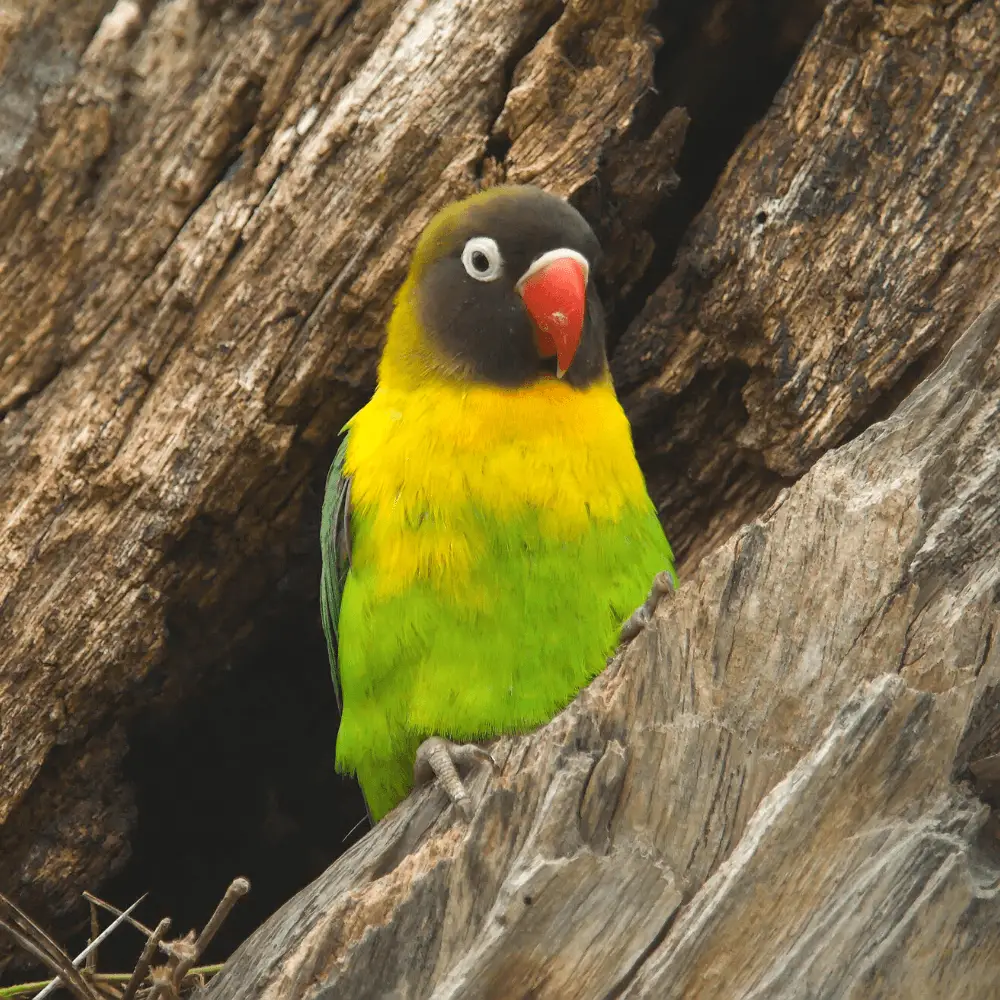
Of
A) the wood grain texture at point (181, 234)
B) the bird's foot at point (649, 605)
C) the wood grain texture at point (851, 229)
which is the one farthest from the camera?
the wood grain texture at point (181, 234)

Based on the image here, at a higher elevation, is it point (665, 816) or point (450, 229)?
point (450, 229)

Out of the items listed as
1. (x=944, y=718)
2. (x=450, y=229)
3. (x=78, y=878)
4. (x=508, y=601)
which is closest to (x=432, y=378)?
(x=450, y=229)

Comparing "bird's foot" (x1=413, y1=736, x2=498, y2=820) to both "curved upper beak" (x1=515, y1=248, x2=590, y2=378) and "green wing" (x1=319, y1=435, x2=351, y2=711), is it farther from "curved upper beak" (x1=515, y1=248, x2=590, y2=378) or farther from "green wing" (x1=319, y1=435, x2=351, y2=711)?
"curved upper beak" (x1=515, y1=248, x2=590, y2=378)

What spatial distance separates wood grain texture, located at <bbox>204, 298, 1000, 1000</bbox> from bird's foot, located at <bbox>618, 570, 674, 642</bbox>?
39 cm

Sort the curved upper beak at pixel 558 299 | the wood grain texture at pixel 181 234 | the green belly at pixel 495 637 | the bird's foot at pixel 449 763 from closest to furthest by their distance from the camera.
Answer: the bird's foot at pixel 449 763 < the green belly at pixel 495 637 < the curved upper beak at pixel 558 299 < the wood grain texture at pixel 181 234

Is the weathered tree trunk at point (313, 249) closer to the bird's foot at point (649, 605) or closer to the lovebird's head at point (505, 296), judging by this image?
the lovebird's head at point (505, 296)

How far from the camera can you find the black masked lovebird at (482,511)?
3539 millimetres

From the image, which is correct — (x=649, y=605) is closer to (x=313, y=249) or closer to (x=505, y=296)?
(x=505, y=296)

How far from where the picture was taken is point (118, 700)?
426 centimetres

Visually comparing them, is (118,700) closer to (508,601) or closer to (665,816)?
(508,601)

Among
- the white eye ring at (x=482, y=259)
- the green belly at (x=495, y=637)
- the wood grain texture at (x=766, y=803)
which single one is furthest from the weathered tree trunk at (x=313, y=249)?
the wood grain texture at (x=766, y=803)

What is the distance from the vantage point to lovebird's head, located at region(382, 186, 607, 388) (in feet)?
12.2

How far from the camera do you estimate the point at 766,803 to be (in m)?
2.56

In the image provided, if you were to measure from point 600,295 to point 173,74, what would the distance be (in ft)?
5.71
